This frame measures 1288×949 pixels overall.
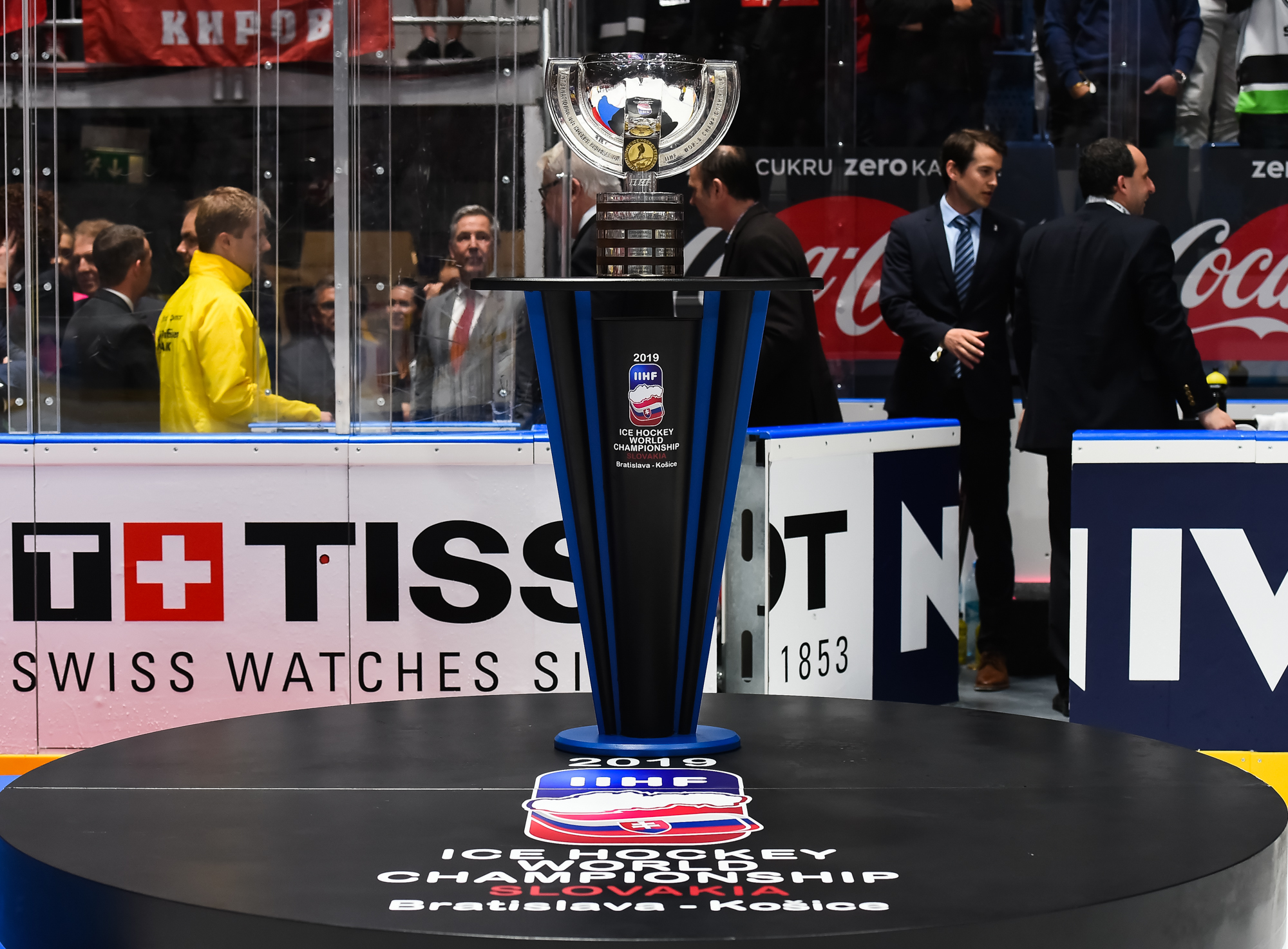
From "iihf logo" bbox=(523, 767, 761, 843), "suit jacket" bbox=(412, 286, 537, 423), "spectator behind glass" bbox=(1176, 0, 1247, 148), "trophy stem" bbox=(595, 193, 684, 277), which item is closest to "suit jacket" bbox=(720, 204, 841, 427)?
"suit jacket" bbox=(412, 286, 537, 423)

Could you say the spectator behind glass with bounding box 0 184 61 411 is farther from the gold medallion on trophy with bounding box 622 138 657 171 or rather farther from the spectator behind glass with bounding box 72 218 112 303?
the gold medallion on trophy with bounding box 622 138 657 171

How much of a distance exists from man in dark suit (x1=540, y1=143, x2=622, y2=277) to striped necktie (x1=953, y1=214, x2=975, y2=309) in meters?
1.48

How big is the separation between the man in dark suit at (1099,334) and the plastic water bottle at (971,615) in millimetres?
988

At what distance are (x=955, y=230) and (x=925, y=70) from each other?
1901 millimetres

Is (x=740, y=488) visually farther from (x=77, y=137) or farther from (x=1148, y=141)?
(x=1148, y=141)

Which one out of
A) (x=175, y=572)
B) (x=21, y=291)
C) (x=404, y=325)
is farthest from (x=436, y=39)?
(x=175, y=572)

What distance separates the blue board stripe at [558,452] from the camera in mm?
2949

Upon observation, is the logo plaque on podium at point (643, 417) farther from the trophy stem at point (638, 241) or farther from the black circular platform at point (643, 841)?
the black circular platform at point (643, 841)

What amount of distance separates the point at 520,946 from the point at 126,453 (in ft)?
10.4

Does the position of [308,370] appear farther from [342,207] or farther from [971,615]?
[971,615]

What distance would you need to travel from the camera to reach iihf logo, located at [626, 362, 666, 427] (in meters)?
2.92

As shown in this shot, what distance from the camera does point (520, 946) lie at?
6.40 feet

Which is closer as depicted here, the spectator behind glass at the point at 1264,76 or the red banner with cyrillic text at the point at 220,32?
the red banner with cyrillic text at the point at 220,32

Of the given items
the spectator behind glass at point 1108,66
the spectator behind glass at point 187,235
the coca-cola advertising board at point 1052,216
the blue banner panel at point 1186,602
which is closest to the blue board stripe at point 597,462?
the blue banner panel at point 1186,602
